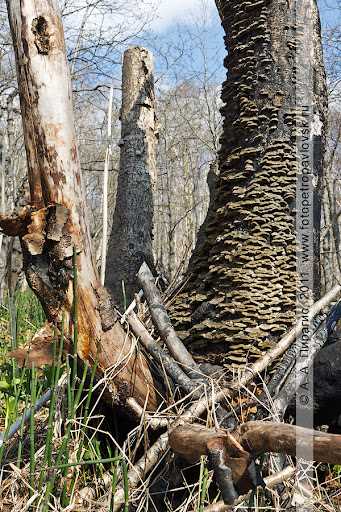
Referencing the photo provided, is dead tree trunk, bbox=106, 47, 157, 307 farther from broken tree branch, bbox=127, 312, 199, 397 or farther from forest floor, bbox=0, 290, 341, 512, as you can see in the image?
forest floor, bbox=0, 290, 341, 512

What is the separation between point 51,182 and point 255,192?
1.16 meters

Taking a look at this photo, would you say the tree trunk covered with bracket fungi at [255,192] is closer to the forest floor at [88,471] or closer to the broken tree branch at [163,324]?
the broken tree branch at [163,324]

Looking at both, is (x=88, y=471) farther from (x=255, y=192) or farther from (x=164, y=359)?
(x=255, y=192)

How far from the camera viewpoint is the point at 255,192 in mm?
2539

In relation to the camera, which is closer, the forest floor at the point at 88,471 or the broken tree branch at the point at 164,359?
the forest floor at the point at 88,471

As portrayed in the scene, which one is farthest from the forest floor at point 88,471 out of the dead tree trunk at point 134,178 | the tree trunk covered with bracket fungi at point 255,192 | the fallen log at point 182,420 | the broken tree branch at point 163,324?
the dead tree trunk at point 134,178

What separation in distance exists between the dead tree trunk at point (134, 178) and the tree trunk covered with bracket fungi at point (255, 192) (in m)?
2.33

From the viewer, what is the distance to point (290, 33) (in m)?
2.66

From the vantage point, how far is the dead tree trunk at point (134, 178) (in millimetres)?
5156

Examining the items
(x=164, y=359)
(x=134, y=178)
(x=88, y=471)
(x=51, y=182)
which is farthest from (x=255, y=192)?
(x=134, y=178)

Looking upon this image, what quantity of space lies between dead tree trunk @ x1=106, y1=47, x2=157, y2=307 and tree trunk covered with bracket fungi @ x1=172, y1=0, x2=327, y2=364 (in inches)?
91.6

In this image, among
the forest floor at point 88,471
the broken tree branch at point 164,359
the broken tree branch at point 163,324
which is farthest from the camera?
the broken tree branch at point 163,324

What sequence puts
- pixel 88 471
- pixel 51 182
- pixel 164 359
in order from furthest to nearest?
pixel 164 359
pixel 88 471
pixel 51 182

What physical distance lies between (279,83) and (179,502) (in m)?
2.10
